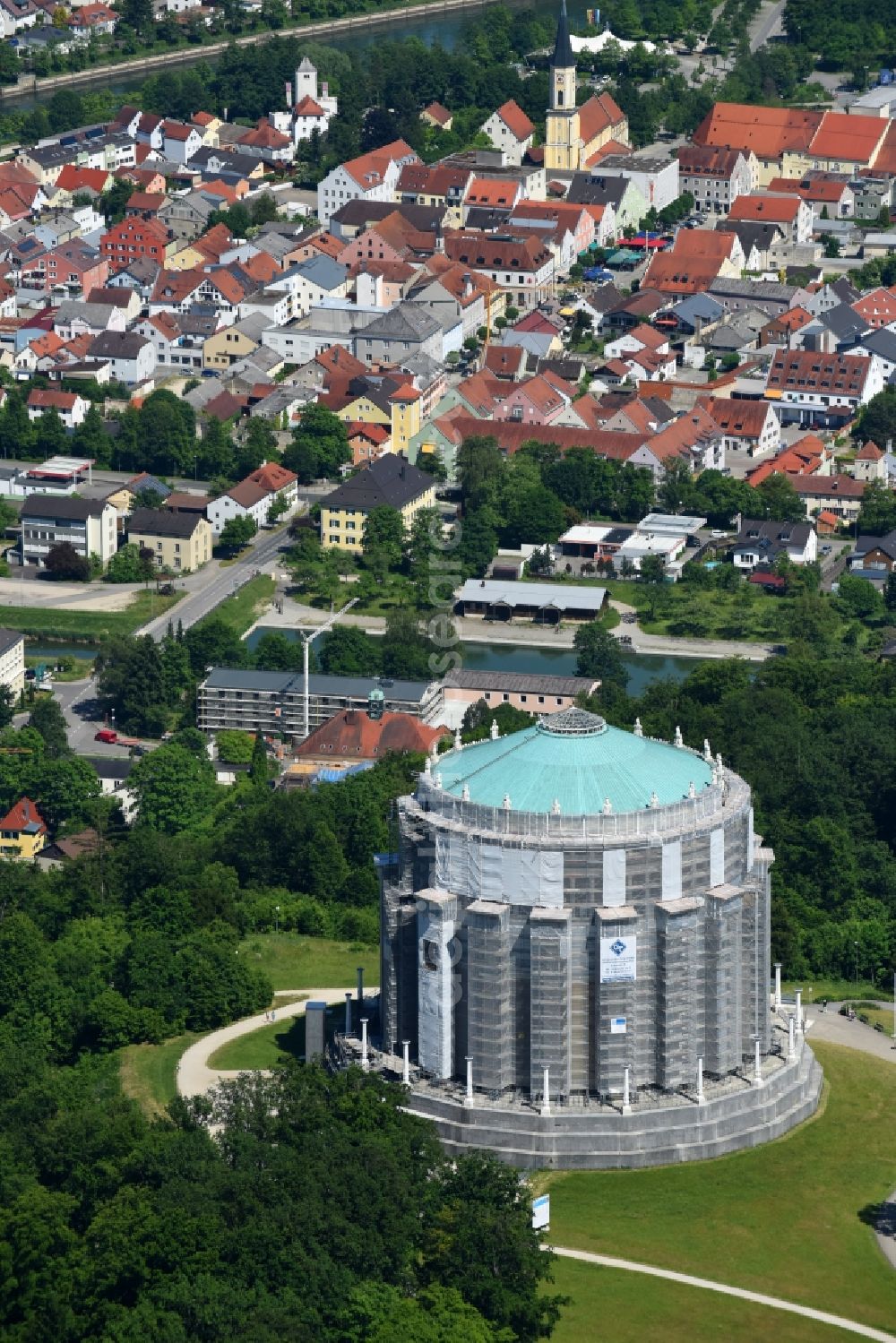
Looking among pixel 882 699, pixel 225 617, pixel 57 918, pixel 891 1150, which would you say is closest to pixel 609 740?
pixel 891 1150

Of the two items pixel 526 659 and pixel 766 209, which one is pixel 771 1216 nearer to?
pixel 526 659

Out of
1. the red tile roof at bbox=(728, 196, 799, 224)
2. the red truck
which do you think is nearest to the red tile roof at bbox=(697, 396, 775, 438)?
the red tile roof at bbox=(728, 196, 799, 224)

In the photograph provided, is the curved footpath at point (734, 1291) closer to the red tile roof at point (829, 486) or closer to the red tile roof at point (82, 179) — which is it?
the red tile roof at point (829, 486)

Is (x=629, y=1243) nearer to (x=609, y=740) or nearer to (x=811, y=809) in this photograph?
(x=609, y=740)

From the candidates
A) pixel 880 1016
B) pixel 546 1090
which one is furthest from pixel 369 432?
pixel 546 1090

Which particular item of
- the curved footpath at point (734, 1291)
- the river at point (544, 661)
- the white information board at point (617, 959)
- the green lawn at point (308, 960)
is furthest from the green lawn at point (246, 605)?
the curved footpath at point (734, 1291)

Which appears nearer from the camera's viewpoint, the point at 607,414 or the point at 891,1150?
the point at 891,1150

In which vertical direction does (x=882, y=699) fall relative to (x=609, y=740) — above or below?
below
